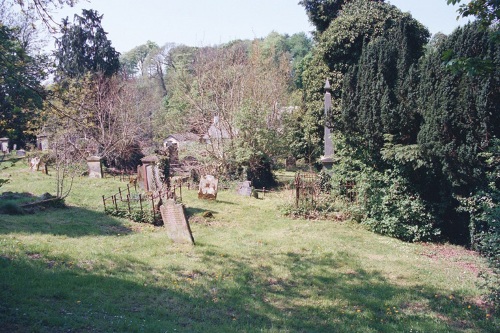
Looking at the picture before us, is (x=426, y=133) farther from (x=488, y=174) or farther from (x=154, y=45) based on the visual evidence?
(x=154, y=45)

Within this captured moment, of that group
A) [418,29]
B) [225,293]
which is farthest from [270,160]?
[225,293]

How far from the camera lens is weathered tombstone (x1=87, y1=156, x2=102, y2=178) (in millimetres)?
23625

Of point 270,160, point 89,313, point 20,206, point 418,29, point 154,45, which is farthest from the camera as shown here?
point 154,45

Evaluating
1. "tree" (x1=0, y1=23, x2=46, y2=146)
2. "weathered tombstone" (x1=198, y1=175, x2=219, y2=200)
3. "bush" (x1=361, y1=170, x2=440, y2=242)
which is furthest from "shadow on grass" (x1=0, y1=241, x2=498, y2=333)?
"weathered tombstone" (x1=198, y1=175, x2=219, y2=200)

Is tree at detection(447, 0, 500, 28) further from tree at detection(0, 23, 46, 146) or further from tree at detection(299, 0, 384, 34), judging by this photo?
tree at detection(299, 0, 384, 34)

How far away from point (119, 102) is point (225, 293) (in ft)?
88.8

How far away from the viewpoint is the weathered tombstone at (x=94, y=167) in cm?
2362

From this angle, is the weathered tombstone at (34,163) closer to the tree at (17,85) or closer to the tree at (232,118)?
the tree at (232,118)

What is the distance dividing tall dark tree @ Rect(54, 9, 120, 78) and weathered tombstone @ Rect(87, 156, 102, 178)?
37.7 feet

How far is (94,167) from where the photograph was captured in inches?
934

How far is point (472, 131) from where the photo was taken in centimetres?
1012

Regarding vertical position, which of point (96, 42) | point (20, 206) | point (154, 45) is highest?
point (154, 45)

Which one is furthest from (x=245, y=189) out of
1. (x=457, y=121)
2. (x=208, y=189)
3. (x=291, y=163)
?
(x=291, y=163)

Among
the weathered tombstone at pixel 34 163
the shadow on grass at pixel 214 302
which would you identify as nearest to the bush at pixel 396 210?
the shadow on grass at pixel 214 302
